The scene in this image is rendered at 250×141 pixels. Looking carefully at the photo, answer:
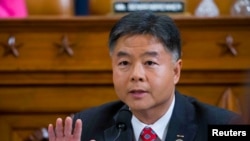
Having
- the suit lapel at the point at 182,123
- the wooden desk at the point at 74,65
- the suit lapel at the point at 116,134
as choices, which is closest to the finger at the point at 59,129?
the suit lapel at the point at 116,134

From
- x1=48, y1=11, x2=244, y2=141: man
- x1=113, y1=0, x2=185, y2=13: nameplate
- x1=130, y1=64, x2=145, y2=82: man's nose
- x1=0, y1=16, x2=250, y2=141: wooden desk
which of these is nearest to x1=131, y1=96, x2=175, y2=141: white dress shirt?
x1=48, y1=11, x2=244, y2=141: man

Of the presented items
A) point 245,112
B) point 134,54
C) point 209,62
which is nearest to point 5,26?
point 209,62

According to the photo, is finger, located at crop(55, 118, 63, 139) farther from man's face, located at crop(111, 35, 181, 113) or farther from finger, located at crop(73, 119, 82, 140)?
man's face, located at crop(111, 35, 181, 113)

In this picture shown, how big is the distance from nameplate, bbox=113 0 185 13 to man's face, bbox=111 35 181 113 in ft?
3.05

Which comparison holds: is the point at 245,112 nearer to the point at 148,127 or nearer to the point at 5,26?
the point at 148,127

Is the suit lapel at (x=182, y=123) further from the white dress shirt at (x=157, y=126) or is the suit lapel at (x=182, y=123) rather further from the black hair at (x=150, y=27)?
the black hair at (x=150, y=27)

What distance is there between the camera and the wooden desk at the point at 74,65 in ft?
7.29

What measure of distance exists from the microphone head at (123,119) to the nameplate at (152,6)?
93cm

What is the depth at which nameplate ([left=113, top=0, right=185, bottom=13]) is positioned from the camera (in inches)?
91.9

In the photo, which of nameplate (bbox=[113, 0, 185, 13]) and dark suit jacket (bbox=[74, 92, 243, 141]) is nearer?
dark suit jacket (bbox=[74, 92, 243, 141])

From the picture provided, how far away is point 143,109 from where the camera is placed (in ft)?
4.63

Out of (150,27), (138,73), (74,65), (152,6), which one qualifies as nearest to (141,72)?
(138,73)

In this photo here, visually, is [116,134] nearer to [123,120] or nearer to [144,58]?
[123,120]

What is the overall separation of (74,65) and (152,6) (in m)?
0.41
